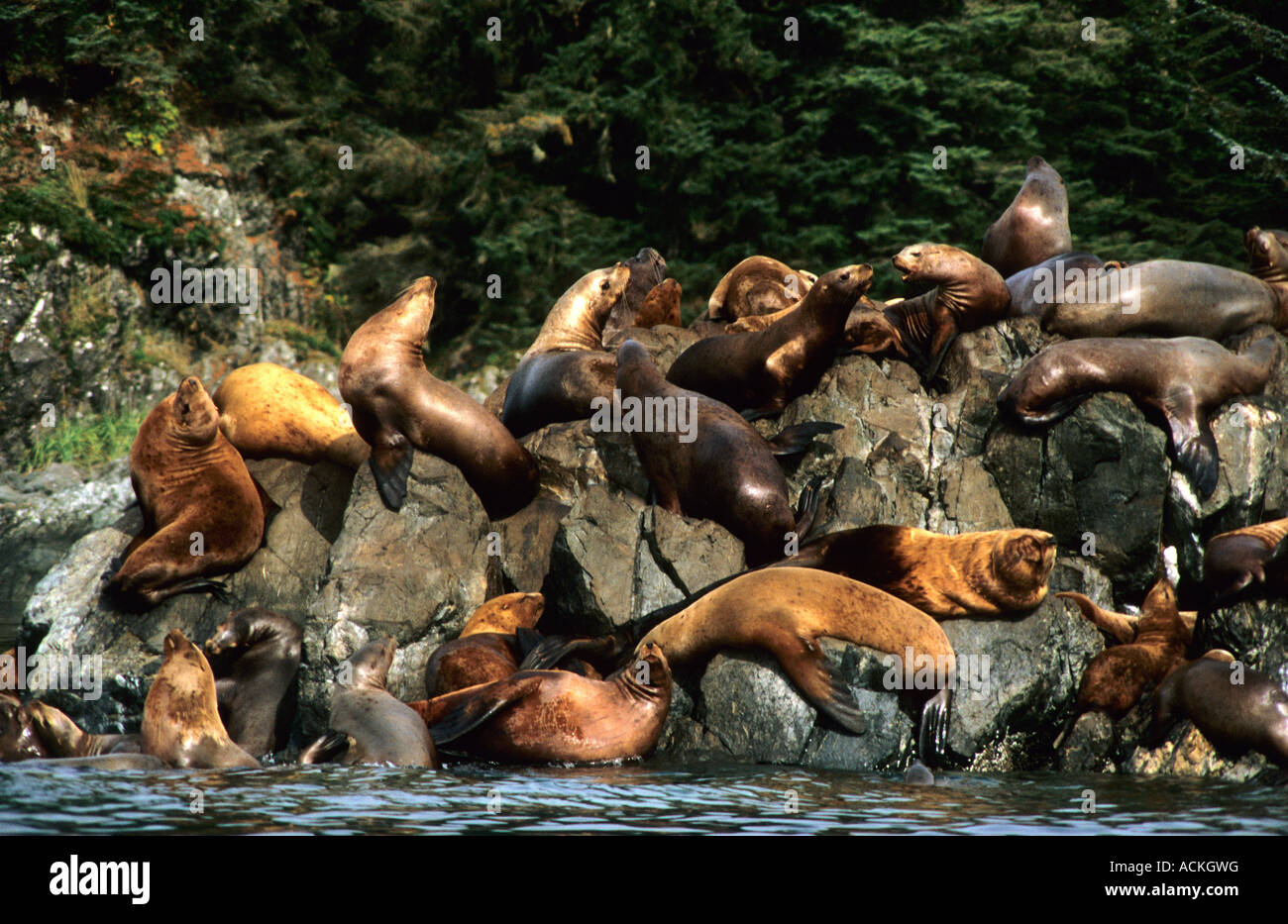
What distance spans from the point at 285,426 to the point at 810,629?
4.63 metres

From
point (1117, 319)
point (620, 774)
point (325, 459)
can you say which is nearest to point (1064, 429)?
point (1117, 319)

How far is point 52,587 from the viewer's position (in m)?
9.07

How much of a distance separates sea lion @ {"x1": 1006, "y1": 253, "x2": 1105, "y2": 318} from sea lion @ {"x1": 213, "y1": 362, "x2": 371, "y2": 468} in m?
5.20

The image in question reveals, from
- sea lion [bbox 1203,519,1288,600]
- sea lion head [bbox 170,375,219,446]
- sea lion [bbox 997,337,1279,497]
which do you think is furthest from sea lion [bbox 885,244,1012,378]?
sea lion head [bbox 170,375,219,446]

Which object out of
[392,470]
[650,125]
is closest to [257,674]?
[392,470]

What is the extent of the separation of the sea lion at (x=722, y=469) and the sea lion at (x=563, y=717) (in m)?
1.55

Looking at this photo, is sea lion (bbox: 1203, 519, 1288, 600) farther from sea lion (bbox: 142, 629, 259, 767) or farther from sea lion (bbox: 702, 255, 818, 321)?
sea lion (bbox: 142, 629, 259, 767)

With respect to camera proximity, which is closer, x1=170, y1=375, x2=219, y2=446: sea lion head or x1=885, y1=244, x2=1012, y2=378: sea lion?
x1=170, y1=375, x2=219, y2=446: sea lion head

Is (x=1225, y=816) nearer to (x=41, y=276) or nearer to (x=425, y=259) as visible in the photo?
(x=41, y=276)

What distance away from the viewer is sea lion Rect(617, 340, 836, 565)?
27.2ft

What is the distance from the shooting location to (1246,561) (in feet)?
26.2

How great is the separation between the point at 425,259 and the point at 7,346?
7.76m

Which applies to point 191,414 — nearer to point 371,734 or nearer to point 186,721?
point 186,721

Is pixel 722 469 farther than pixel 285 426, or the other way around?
pixel 285 426
